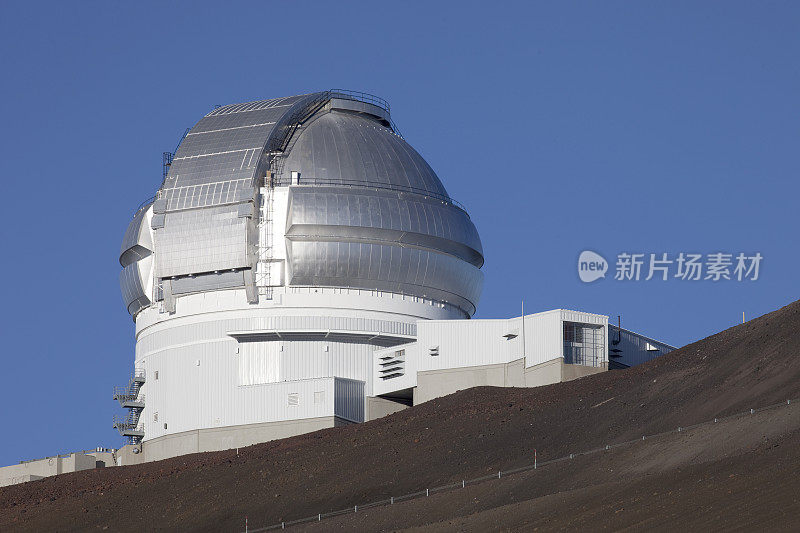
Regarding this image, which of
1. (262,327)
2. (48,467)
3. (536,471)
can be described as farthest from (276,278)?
(536,471)

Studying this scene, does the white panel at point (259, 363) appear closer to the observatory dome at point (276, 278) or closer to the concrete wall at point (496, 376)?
the observatory dome at point (276, 278)

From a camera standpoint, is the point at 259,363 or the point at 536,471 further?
the point at 259,363

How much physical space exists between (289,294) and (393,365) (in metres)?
4.99

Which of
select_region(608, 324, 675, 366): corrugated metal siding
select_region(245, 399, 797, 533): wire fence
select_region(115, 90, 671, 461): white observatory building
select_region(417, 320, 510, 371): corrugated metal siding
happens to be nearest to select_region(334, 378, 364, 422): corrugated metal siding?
select_region(115, 90, 671, 461): white observatory building

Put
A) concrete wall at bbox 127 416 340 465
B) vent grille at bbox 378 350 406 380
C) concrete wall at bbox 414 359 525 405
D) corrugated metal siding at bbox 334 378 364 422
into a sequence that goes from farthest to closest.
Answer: vent grille at bbox 378 350 406 380 → corrugated metal siding at bbox 334 378 364 422 → concrete wall at bbox 127 416 340 465 → concrete wall at bbox 414 359 525 405

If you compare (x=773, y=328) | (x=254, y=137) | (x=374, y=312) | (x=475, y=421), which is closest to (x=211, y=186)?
(x=254, y=137)

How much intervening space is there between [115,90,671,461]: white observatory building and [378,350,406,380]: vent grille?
6 cm

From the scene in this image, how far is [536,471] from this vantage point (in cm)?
3769

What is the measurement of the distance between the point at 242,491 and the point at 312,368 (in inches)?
583

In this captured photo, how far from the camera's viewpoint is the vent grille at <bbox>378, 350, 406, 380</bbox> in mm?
60006

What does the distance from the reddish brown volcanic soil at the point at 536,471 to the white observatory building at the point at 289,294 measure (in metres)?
3.45

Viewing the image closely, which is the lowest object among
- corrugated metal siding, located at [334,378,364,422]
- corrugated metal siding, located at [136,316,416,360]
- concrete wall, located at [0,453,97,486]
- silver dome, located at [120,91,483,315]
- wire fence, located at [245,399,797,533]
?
concrete wall, located at [0,453,97,486]

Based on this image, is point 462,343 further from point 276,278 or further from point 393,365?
point 276,278

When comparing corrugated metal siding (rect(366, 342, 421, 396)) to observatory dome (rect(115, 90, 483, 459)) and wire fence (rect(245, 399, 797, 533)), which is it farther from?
wire fence (rect(245, 399, 797, 533))
